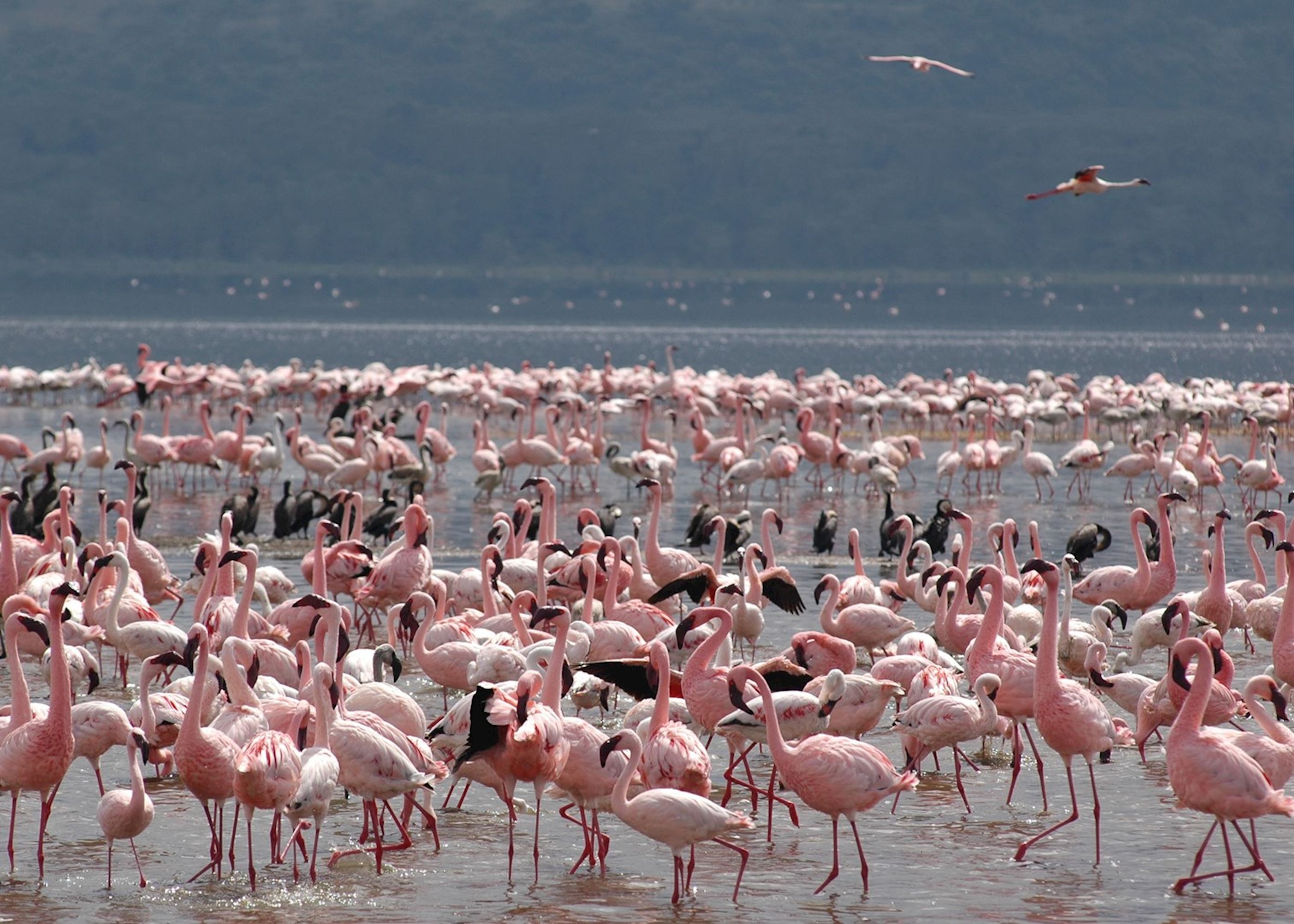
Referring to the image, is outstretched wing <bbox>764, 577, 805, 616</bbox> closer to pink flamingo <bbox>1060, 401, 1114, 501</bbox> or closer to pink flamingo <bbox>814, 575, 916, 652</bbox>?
pink flamingo <bbox>814, 575, 916, 652</bbox>

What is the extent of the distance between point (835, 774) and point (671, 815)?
0.84m

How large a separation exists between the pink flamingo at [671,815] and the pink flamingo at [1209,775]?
1931 millimetres

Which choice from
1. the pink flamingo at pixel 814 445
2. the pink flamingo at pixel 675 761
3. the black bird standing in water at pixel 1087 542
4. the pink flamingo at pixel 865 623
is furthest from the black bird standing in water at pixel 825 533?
the pink flamingo at pixel 675 761

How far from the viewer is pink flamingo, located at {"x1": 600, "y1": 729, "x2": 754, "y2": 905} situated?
7453 millimetres

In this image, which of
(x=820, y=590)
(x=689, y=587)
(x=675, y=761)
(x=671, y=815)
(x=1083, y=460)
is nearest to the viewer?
(x=671, y=815)

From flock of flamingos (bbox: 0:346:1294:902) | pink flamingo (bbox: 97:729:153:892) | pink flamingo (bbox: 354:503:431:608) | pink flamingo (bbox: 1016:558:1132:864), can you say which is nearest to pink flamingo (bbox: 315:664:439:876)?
flock of flamingos (bbox: 0:346:1294:902)

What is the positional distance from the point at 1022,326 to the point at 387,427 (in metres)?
103

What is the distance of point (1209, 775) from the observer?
7578mm

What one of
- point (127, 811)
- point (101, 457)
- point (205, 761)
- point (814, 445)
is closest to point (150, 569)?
point (205, 761)

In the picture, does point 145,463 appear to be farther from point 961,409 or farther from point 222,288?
point 222,288

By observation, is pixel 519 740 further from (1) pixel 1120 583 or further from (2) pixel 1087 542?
(2) pixel 1087 542

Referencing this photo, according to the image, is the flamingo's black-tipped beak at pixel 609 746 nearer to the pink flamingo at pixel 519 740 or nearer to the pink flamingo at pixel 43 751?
the pink flamingo at pixel 519 740

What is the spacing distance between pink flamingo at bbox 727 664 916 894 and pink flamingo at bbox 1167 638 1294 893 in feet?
3.94

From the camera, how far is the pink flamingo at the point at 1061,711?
840 cm
